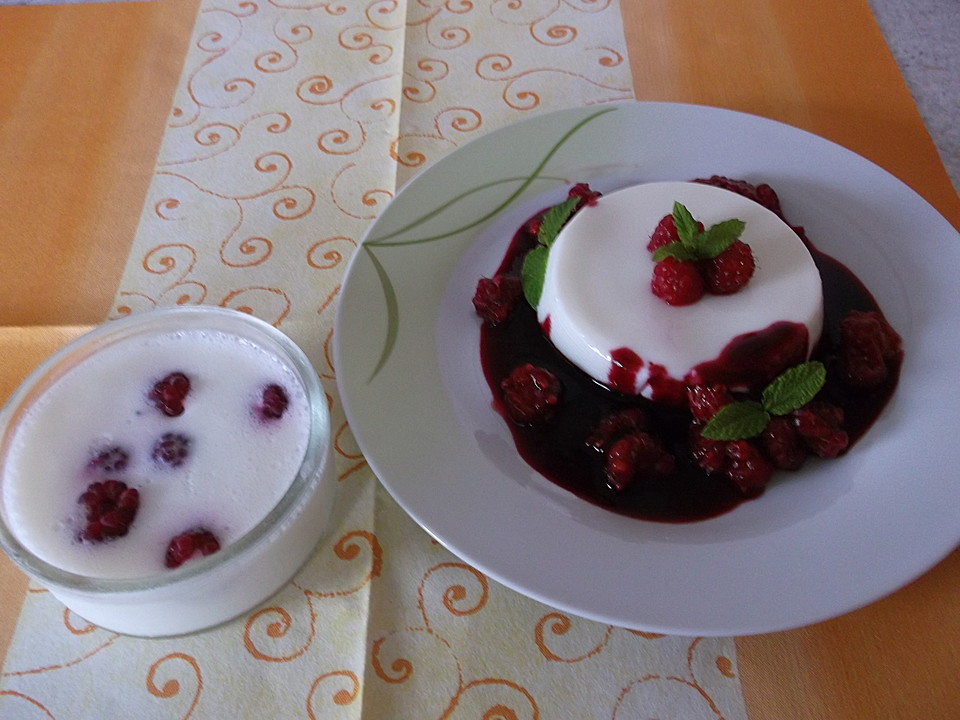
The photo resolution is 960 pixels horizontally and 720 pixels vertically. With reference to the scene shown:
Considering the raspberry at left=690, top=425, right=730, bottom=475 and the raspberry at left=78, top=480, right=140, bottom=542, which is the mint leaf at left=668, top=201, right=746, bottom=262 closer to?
the raspberry at left=690, top=425, right=730, bottom=475

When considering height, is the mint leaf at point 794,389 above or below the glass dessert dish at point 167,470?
above

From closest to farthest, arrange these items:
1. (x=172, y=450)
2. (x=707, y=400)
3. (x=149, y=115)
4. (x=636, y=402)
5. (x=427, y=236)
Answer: (x=172, y=450)
(x=707, y=400)
(x=636, y=402)
(x=427, y=236)
(x=149, y=115)

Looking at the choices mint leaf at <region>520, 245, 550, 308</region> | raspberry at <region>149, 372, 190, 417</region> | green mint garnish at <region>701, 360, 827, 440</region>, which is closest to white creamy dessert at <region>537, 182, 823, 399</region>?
mint leaf at <region>520, 245, 550, 308</region>

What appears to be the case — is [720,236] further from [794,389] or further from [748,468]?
[748,468]

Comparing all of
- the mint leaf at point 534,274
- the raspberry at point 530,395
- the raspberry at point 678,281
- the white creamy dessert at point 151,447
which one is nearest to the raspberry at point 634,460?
the raspberry at point 530,395

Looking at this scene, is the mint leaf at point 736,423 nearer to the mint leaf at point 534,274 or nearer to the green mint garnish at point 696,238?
the green mint garnish at point 696,238

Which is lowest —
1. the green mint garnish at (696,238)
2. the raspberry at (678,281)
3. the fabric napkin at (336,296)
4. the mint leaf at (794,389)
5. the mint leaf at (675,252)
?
the fabric napkin at (336,296)

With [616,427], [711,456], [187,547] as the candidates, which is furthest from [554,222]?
[187,547]
